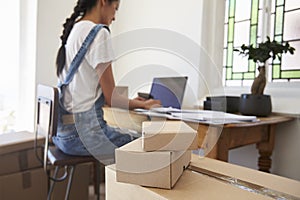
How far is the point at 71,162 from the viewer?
1249 mm

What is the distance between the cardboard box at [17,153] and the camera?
158cm

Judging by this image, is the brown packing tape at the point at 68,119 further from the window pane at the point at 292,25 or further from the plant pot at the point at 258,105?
the window pane at the point at 292,25

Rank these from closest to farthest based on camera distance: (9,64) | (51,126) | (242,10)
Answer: (51,126), (242,10), (9,64)

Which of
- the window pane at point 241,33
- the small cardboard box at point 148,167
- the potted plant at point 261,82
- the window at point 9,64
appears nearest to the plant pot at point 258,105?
the potted plant at point 261,82

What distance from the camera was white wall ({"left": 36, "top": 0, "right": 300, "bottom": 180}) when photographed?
166 cm

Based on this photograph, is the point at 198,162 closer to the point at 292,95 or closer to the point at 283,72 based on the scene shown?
the point at 292,95

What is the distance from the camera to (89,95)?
127 cm

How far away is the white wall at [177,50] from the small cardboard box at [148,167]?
1.07m

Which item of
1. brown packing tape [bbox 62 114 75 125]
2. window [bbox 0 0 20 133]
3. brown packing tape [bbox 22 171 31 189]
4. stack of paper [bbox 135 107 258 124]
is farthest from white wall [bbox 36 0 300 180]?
brown packing tape [bbox 22 171 31 189]

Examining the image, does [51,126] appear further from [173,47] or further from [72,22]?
[173,47]

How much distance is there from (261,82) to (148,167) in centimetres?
113

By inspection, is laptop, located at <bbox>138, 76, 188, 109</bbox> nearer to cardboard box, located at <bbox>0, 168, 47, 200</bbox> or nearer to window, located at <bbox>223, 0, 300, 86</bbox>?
window, located at <bbox>223, 0, 300, 86</bbox>

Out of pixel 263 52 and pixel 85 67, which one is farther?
pixel 263 52

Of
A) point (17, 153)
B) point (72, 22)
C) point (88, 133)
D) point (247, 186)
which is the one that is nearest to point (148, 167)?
point (247, 186)
